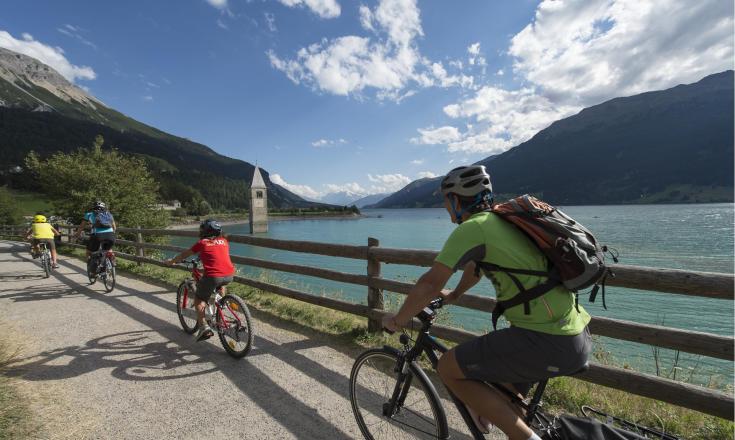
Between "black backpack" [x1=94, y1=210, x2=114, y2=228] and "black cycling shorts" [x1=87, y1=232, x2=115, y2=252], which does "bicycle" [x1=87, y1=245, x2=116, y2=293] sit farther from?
"black backpack" [x1=94, y1=210, x2=114, y2=228]

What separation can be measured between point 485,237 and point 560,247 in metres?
0.39

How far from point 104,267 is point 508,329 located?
10.5m

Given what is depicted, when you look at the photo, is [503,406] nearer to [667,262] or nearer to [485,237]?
[485,237]

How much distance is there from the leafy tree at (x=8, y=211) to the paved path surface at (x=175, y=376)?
70630mm

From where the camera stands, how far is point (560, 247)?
1.95 m

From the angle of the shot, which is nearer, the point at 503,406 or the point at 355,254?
the point at 503,406

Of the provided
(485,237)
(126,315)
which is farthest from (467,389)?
(126,315)

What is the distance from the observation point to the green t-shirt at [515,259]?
6.79ft

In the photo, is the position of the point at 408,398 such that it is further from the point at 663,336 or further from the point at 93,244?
the point at 93,244

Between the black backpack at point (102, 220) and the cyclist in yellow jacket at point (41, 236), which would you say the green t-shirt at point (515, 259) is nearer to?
the black backpack at point (102, 220)

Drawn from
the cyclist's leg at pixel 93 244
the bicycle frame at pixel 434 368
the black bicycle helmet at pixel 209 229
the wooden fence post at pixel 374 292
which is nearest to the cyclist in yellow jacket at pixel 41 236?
the cyclist's leg at pixel 93 244

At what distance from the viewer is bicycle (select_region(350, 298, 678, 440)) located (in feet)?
7.88

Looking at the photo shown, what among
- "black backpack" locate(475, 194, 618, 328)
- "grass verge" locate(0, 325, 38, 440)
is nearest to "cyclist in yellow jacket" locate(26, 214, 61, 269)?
"grass verge" locate(0, 325, 38, 440)

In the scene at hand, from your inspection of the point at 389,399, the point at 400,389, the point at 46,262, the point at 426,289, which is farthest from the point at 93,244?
the point at 426,289
